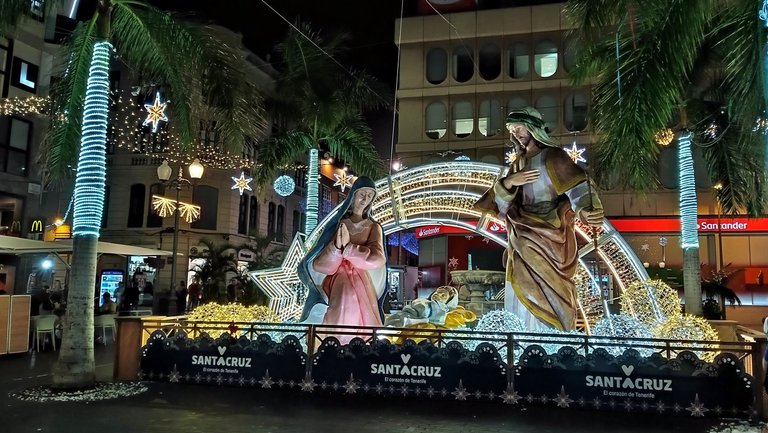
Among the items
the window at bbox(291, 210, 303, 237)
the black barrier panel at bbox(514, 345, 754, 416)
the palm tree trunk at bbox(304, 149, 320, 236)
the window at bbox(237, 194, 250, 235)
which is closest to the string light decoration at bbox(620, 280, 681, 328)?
the black barrier panel at bbox(514, 345, 754, 416)

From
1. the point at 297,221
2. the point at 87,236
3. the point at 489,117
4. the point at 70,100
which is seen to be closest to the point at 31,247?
the point at 70,100

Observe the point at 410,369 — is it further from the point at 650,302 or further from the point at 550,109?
the point at 550,109

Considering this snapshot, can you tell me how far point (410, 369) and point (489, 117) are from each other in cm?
2248

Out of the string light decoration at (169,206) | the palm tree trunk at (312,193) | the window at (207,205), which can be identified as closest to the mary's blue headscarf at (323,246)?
the palm tree trunk at (312,193)

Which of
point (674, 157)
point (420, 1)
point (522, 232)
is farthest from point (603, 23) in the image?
point (420, 1)

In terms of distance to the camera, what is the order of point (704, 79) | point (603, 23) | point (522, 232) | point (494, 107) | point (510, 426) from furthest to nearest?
point (494, 107)
point (704, 79)
point (603, 23)
point (522, 232)
point (510, 426)

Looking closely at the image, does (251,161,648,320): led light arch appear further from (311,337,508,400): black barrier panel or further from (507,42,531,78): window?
(507,42,531,78): window

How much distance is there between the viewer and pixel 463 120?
95.7 ft

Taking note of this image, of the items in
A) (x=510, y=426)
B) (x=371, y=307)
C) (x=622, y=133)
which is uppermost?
(x=622, y=133)

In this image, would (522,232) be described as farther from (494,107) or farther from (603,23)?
(494,107)

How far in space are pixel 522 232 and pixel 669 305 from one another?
4056 millimetres

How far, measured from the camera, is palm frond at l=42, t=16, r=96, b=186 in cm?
1009

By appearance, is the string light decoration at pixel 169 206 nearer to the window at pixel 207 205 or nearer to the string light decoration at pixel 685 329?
the window at pixel 207 205

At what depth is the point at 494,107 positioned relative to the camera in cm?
2875
